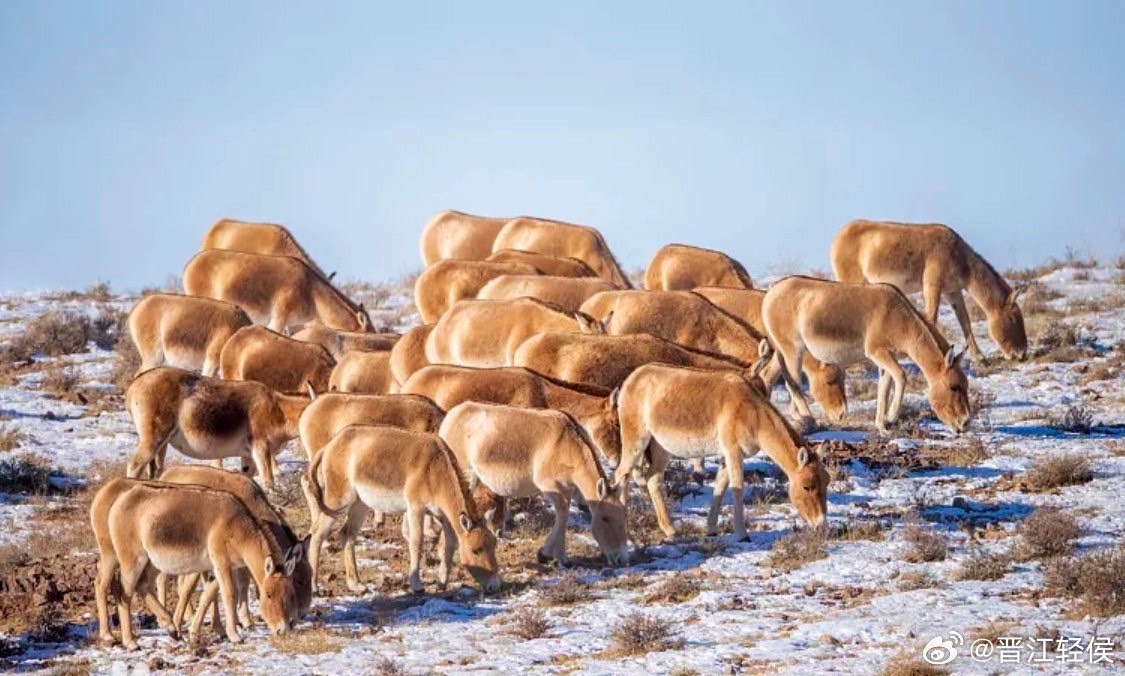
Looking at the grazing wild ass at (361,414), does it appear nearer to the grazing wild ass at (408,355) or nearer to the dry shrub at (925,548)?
the grazing wild ass at (408,355)

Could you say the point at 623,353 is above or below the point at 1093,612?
above

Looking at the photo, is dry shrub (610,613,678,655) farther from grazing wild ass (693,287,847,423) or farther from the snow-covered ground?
grazing wild ass (693,287,847,423)

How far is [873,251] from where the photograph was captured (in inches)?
958

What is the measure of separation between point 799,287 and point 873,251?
389 cm

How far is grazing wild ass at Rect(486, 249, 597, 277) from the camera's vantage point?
24.4 meters

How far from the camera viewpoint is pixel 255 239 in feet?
90.9

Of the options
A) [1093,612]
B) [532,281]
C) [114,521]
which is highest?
[532,281]

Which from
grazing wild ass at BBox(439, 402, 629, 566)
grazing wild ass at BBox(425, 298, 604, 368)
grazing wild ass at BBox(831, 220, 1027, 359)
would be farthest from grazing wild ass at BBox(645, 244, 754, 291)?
grazing wild ass at BBox(439, 402, 629, 566)

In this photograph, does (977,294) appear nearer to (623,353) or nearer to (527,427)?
(623,353)

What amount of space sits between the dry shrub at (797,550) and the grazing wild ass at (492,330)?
5121mm

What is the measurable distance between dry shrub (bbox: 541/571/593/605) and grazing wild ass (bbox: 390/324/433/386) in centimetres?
574

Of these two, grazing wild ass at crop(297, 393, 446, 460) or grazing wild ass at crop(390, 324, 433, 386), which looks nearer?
grazing wild ass at crop(297, 393, 446, 460)

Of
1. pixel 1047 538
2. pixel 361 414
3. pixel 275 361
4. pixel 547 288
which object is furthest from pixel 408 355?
pixel 1047 538

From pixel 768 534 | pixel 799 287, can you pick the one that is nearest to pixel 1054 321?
pixel 799 287
